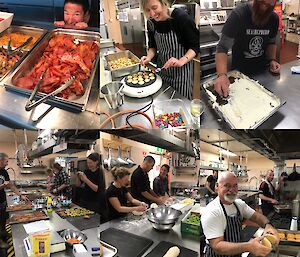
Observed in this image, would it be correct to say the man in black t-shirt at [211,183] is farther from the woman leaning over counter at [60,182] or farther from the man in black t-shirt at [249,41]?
the woman leaning over counter at [60,182]

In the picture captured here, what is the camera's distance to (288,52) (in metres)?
1.62

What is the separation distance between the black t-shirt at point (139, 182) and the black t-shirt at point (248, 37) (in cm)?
80

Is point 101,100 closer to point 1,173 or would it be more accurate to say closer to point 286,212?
point 1,173

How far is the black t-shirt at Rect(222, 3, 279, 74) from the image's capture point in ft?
5.15

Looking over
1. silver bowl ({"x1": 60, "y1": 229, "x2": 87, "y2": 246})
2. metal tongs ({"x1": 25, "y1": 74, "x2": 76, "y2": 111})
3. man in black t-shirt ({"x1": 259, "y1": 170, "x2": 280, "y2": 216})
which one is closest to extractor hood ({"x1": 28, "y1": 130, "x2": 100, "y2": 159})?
metal tongs ({"x1": 25, "y1": 74, "x2": 76, "y2": 111})

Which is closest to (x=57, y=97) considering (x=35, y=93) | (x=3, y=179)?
(x=35, y=93)

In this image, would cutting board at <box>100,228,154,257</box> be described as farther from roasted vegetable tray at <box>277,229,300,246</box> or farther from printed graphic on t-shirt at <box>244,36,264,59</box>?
printed graphic on t-shirt at <box>244,36,264,59</box>

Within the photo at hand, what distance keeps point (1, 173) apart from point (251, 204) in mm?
1422

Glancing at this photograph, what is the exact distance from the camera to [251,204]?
5.91 feet

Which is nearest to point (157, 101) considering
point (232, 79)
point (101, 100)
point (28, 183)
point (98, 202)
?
point (101, 100)

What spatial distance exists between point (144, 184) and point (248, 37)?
3.30ft

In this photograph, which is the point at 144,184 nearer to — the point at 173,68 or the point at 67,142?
the point at 67,142

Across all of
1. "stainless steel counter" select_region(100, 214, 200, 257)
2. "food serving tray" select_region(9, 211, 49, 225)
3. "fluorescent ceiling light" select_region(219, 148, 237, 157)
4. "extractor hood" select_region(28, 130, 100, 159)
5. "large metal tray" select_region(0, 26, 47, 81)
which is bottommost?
"stainless steel counter" select_region(100, 214, 200, 257)

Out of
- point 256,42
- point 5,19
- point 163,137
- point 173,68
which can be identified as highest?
point 5,19
